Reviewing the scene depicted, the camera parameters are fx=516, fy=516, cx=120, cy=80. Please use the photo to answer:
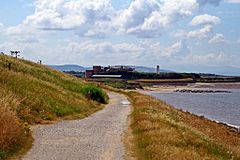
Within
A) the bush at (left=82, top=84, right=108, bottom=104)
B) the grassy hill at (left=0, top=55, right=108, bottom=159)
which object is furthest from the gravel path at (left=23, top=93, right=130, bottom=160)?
the bush at (left=82, top=84, right=108, bottom=104)

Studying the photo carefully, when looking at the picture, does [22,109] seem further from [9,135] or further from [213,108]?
[213,108]

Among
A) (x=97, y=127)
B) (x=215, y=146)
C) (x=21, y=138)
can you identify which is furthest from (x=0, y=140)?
(x=97, y=127)

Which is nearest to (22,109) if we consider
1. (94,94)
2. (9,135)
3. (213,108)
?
(9,135)

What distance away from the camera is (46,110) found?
29.9m

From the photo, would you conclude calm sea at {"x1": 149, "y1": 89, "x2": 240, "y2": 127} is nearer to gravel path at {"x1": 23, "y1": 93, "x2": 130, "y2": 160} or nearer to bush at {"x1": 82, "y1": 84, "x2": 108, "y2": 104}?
bush at {"x1": 82, "y1": 84, "x2": 108, "y2": 104}

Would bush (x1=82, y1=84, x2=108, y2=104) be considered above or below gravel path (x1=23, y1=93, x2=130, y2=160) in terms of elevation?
below

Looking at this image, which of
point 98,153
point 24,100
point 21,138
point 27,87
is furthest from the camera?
point 27,87

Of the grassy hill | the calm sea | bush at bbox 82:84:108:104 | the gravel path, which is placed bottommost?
the calm sea

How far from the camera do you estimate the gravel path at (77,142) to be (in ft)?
54.4

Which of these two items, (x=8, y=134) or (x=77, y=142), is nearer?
(x=8, y=134)

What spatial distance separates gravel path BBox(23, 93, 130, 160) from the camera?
54.4 ft

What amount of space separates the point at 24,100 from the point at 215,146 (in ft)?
42.7

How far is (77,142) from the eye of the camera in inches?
779

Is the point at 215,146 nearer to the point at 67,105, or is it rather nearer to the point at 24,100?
the point at 24,100
